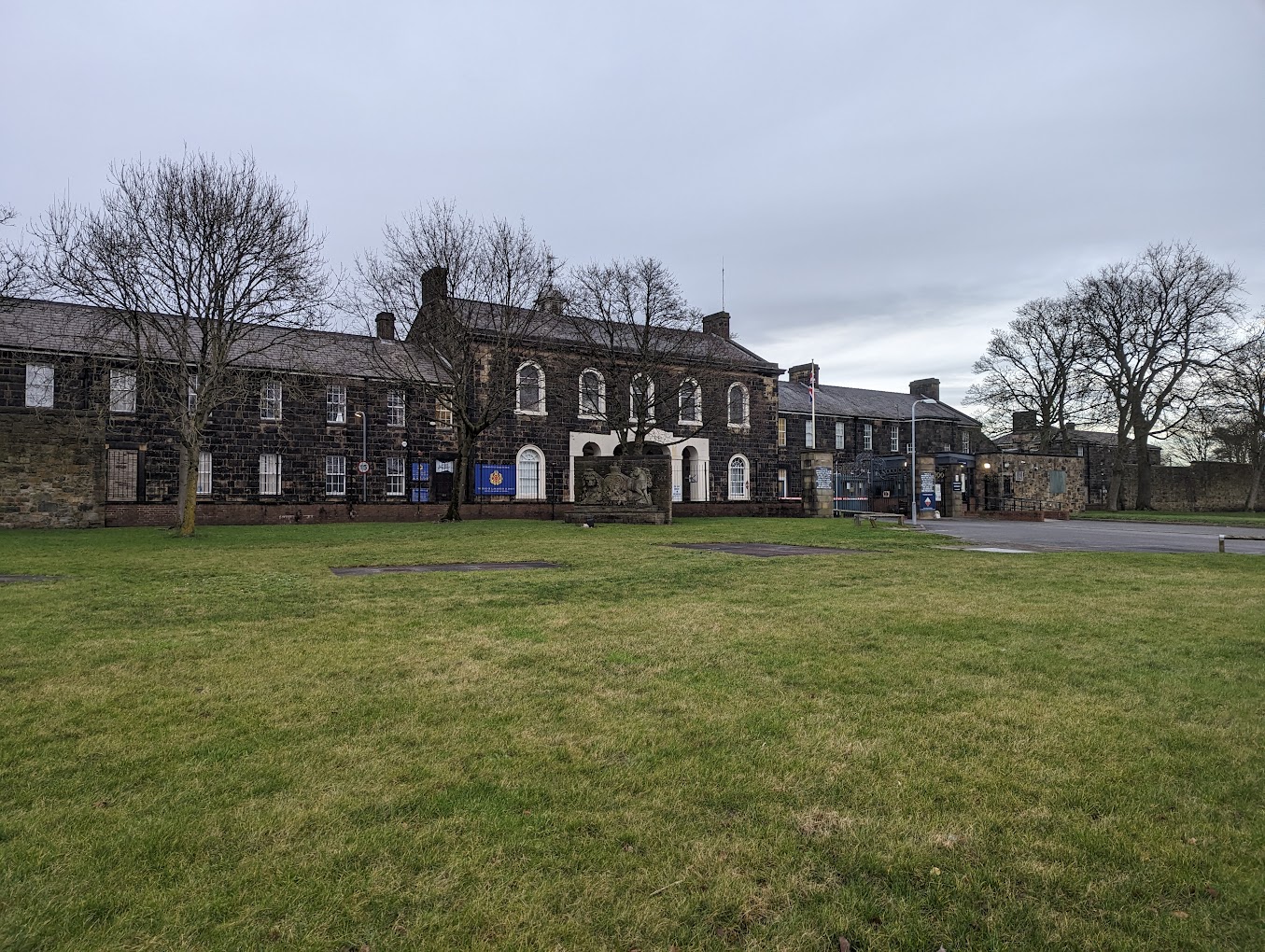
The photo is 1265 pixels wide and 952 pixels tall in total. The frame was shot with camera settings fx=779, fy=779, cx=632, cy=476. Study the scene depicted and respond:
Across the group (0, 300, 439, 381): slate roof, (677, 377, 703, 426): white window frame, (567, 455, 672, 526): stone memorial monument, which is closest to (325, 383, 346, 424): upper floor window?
(0, 300, 439, 381): slate roof

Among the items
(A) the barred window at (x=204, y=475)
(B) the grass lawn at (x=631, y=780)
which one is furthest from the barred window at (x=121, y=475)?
(B) the grass lawn at (x=631, y=780)

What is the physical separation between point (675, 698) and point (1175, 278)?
49.8 m

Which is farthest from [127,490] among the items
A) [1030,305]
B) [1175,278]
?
[1175,278]

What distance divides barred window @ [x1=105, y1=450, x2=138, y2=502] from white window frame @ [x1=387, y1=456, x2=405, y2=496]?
34.2 feet

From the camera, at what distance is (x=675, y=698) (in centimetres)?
493

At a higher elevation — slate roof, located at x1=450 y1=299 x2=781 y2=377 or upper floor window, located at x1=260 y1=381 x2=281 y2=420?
slate roof, located at x1=450 y1=299 x2=781 y2=377

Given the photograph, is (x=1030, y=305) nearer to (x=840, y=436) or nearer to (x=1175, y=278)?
(x=1175, y=278)

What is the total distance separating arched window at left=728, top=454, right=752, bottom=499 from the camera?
4656cm

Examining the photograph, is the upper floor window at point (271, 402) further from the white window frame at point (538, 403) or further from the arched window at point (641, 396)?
the arched window at point (641, 396)

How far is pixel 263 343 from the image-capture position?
36.8 metres

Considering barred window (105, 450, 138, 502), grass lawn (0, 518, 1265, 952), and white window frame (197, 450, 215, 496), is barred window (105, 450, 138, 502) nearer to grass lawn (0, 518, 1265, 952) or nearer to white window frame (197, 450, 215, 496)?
white window frame (197, 450, 215, 496)

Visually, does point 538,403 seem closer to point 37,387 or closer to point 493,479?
point 493,479

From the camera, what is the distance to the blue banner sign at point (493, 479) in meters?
39.0

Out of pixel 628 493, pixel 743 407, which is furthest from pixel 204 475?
pixel 743 407
